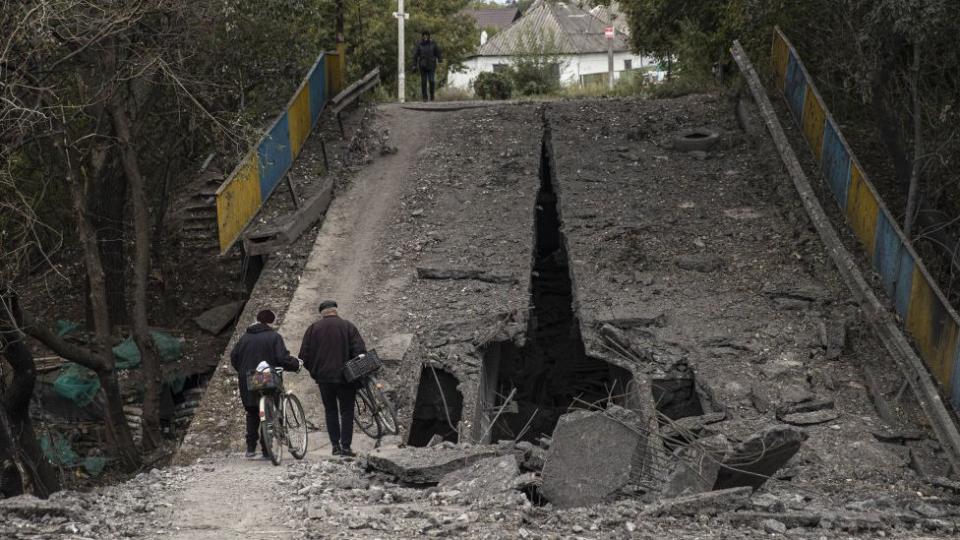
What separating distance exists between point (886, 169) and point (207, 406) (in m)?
13.2

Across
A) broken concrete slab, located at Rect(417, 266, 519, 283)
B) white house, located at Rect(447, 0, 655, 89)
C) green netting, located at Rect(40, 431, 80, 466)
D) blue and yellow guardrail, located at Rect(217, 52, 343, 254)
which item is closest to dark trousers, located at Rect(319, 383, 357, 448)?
blue and yellow guardrail, located at Rect(217, 52, 343, 254)

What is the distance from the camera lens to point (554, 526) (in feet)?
27.6

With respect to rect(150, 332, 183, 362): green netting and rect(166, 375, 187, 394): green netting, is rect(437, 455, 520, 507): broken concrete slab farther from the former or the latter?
rect(150, 332, 183, 362): green netting

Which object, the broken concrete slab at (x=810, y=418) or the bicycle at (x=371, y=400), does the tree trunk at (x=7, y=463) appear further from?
the broken concrete slab at (x=810, y=418)

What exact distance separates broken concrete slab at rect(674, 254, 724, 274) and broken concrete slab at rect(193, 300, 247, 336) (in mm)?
7034

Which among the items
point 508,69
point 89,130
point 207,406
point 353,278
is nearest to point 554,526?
point 207,406

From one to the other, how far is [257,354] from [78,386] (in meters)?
7.16

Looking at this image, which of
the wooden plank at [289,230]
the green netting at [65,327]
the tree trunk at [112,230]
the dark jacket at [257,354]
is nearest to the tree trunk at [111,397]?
the wooden plank at [289,230]

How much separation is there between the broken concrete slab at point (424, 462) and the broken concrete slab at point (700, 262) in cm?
769

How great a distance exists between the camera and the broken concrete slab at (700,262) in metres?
17.4

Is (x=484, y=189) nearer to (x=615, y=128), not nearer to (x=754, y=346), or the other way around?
(x=615, y=128)

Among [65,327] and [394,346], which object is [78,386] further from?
[394,346]

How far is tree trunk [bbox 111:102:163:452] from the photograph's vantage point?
15.9m

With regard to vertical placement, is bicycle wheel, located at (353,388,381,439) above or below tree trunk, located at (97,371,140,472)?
above
